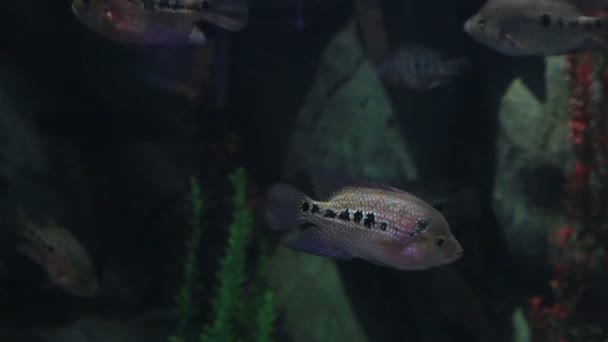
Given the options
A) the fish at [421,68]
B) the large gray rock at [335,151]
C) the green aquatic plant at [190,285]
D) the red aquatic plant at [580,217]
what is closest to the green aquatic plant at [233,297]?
the green aquatic plant at [190,285]

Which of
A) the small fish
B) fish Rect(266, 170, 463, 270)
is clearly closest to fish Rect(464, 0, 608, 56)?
fish Rect(266, 170, 463, 270)

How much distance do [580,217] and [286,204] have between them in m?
3.62

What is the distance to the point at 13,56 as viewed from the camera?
5.88m

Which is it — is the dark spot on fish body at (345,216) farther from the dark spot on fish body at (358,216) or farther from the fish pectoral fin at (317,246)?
the fish pectoral fin at (317,246)

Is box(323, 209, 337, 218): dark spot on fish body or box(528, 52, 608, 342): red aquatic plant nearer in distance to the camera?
box(323, 209, 337, 218): dark spot on fish body

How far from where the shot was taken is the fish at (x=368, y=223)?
8.84 ft

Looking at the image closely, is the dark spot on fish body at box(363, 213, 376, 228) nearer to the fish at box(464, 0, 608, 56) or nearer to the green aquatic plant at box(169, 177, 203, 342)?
the fish at box(464, 0, 608, 56)

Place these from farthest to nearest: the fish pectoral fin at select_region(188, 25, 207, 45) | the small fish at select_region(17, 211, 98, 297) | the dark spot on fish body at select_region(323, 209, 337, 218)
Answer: the small fish at select_region(17, 211, 98, 297)
the fish pectoral fin at select_region(188, 25, 207, 45)
the dark spot on fish body at select_region(323, 209, 337, 218)

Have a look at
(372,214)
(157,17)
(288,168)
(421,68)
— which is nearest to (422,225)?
(372,214)

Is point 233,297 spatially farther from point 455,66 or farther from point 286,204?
point 455,66

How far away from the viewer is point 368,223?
107 inches

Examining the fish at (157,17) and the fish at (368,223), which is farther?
the fish at (157,17)

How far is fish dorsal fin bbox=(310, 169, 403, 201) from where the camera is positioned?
279 cm

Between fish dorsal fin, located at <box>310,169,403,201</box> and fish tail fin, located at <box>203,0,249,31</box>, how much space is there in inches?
45.9
